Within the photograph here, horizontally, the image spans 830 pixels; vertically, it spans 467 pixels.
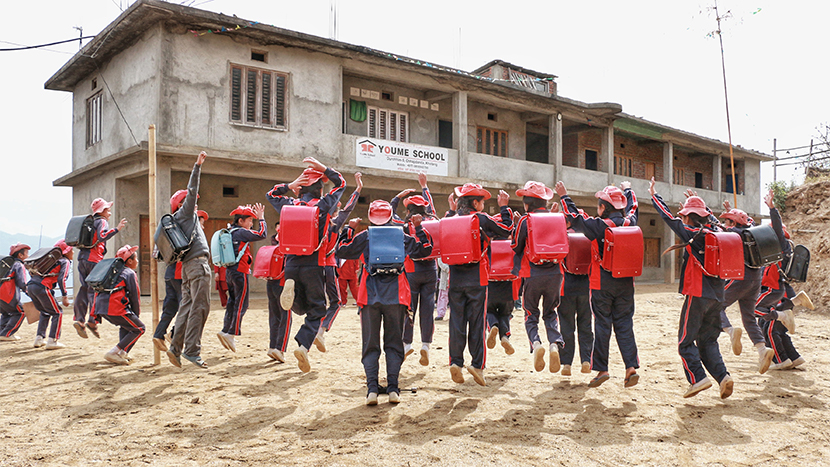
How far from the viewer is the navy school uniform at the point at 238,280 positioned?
7.02 meters

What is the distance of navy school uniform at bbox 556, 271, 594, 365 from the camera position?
5.62 meters

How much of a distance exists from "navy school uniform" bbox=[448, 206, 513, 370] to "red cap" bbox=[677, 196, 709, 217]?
1.70m

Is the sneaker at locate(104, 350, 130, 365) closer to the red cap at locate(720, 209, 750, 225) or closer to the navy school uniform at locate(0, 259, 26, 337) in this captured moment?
the navy school uniform at locate(0, 259, 26, 337)

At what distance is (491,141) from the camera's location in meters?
19.6

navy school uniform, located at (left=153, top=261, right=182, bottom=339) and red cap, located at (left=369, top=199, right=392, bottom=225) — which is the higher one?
red cap, located at (left=369, top=199, right=392, bottom=225)

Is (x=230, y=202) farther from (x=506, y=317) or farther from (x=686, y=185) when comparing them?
(x=686, y=185)

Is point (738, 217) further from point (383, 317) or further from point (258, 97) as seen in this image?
point (258, 97)

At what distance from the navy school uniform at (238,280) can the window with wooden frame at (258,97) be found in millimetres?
6934

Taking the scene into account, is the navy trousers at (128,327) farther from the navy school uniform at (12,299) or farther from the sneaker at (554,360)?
the sneaker at (554,360)

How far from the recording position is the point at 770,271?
6531 mm

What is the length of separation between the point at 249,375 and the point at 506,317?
291 cm

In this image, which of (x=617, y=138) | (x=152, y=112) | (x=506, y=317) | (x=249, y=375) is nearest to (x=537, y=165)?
(x=617, y=138)

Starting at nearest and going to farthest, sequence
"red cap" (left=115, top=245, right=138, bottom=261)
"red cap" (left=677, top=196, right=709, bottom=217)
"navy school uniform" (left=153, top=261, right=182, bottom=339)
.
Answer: "red cap" (left=677, top=196, right=709, bottom=217) → "navy school uniform" (left=153, top=261, right=182, bottom=339) → "red cap" (left=115, top=245, right=138, bottom=261)

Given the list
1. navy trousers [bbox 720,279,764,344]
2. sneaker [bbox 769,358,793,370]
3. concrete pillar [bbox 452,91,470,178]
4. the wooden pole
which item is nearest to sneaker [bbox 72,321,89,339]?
the wooden pole
